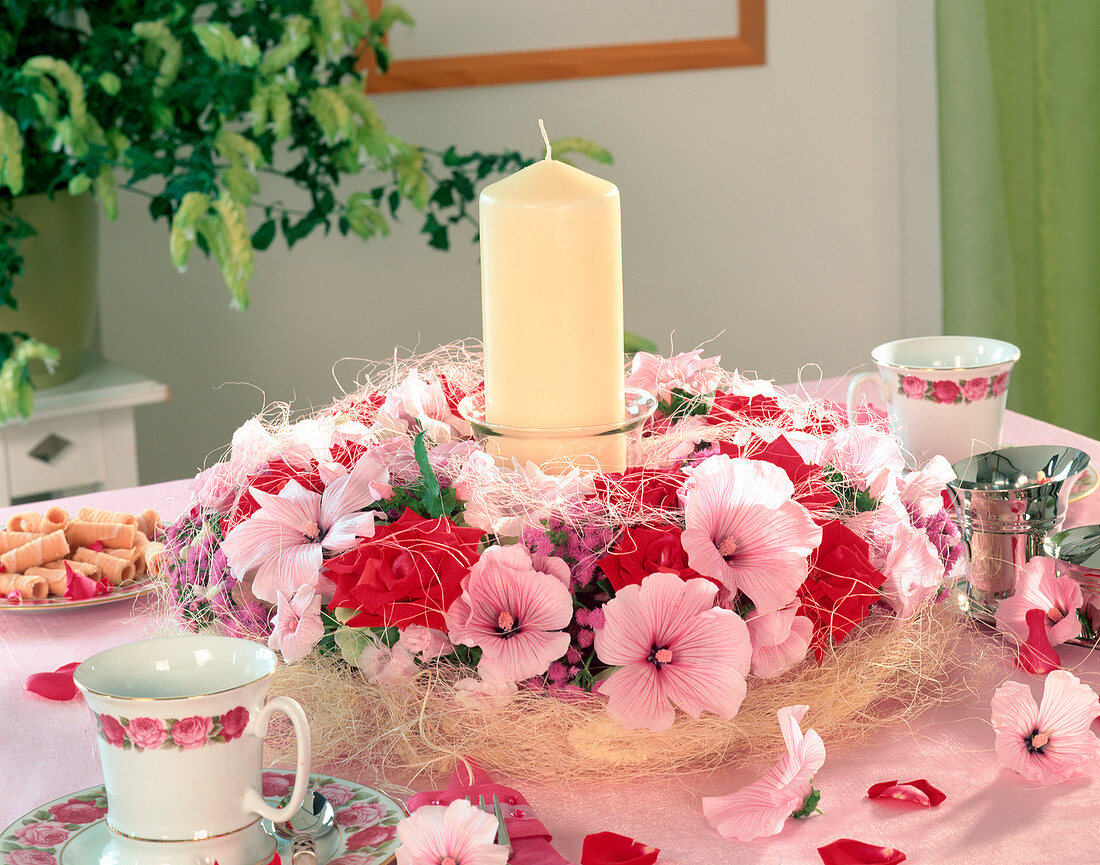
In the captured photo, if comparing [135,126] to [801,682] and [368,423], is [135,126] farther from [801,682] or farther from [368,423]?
[801,682]

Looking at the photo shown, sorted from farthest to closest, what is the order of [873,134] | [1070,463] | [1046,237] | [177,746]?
[873,134]
[1046,237]
[1070,463]
[177,746]

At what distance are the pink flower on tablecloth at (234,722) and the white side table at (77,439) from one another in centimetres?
135

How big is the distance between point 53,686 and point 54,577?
144mm

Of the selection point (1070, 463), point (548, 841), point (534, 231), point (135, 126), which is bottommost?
point (548, 841)

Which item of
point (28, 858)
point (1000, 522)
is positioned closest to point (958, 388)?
point (1000, 522)

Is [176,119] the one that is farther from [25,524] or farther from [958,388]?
[958,388]

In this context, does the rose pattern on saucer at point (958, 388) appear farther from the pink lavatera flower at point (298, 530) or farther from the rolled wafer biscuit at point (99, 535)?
the rolled wafer biscuit at point (99, 535)

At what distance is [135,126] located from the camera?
1665mm

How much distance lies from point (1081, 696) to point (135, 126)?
1.45 meters

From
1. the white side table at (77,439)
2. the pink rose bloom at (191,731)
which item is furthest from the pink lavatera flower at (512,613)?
the white side table at (77,439)

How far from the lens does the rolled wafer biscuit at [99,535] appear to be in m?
0.88

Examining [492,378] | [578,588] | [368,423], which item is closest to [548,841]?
[578,588]

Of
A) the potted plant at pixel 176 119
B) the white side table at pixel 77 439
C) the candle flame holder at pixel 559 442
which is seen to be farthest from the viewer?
the white side table at pixel 77 439

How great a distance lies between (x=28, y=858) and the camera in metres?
0.50
